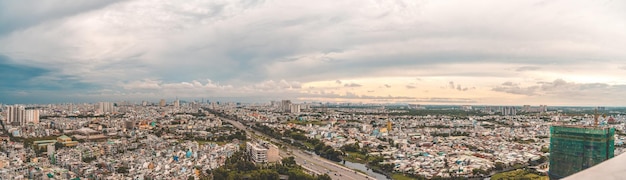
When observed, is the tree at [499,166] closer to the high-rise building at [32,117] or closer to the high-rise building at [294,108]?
the high-rise building at [32,117]

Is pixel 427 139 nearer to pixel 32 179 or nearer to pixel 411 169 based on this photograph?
pixel 411 169

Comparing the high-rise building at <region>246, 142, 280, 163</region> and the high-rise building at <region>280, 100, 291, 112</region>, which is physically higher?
the high-rise building at <region>280, 100, 291, 112</region>

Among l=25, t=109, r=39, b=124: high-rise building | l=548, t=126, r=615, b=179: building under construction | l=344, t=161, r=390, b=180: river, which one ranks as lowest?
l=344, t=161, r=390, b=180: river

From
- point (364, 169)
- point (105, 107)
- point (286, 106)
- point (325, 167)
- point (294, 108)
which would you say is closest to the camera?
point (325, 167)

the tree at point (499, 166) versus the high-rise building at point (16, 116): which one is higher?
the high-rise building at point (16, 116)

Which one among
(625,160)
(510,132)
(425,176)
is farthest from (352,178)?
(510,132)

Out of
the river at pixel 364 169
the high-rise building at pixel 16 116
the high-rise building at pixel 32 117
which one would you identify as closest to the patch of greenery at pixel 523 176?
the river at pixel 364 169

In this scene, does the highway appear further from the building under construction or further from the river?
the building under construction

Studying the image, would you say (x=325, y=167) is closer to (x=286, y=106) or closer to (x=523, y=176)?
(x=523, y=176)

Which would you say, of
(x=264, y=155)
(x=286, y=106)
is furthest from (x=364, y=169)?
(x=286, y=106)

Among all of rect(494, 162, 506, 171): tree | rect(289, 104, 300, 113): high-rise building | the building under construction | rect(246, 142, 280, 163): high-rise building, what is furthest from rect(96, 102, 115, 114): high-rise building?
the building under construction
